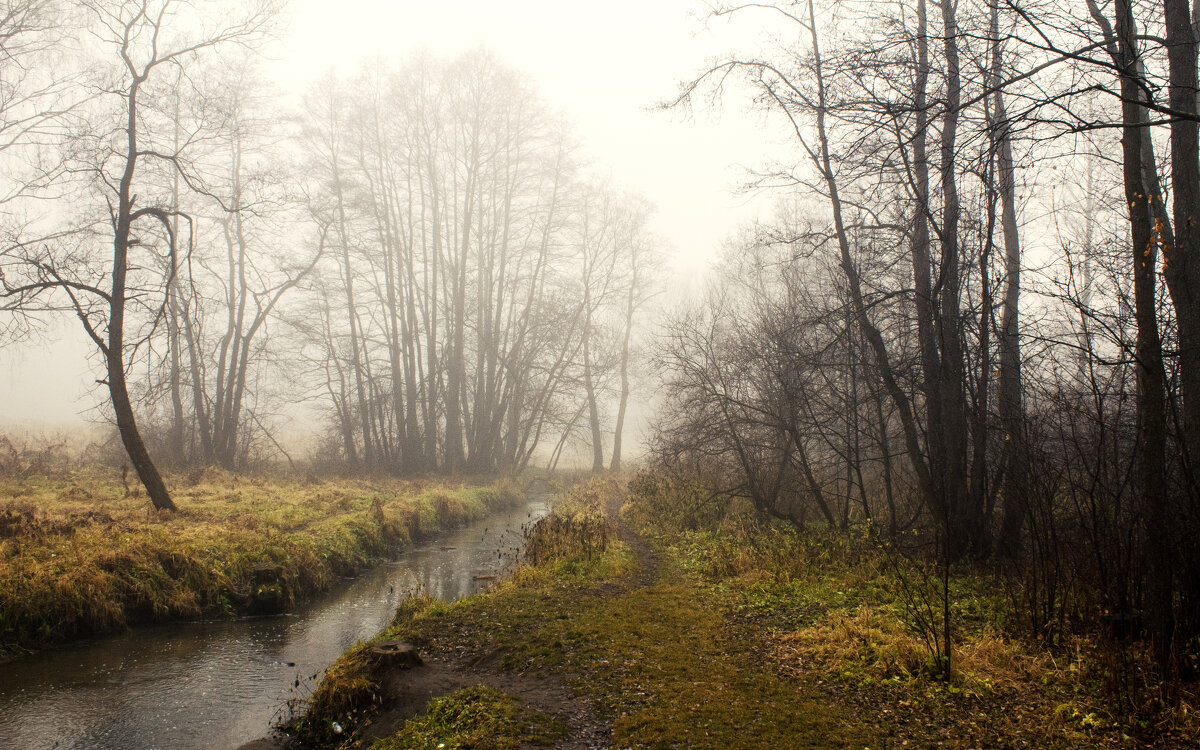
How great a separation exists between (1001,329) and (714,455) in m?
6.83

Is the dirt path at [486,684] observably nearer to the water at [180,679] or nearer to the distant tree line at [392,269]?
the water at [180,679]

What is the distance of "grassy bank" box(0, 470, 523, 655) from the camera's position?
790cm

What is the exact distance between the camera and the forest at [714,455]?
15.6 ft

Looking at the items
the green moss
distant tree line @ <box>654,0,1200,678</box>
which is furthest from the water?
distant tree line @ <box>654,0,1200,678</box>

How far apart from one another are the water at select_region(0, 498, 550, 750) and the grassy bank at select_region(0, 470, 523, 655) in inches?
14.5

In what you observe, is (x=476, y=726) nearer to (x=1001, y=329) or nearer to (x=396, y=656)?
(x=396, y=656)

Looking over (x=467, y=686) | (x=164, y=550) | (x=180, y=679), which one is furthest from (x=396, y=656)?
(x=164, y=550)

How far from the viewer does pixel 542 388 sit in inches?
1087

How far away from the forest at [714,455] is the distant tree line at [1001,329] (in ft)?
0.21

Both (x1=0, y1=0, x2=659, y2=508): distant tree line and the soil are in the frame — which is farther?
(x1=0, y1=0, x2=659, y2=508): distant tree line

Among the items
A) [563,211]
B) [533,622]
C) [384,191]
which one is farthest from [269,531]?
[563,211]

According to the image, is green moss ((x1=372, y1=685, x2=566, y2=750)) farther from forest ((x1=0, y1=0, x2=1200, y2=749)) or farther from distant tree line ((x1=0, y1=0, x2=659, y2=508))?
distant tree line ((x1=0, y1=0, x2=659, y2=508))

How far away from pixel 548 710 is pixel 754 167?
9148mm

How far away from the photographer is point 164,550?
30.6ft
